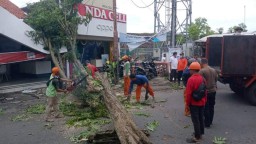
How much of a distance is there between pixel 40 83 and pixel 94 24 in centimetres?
541

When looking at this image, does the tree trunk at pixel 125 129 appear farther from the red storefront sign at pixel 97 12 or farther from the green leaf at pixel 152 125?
the red storefront sign at pixel 97 12

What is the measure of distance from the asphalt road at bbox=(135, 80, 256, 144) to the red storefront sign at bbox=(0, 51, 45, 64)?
808 centimetres

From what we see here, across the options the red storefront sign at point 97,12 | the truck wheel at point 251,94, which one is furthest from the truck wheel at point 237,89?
the red storefront sign at point 97,12

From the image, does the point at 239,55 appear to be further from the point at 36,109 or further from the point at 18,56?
the point at 18,56

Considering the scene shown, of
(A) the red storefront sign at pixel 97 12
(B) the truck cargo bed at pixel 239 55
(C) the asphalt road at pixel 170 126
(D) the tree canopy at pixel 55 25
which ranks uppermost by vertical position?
(A) the red storefront sign at pixel 97 12

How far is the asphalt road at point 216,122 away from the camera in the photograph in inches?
261

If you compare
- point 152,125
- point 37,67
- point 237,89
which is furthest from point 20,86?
point 237,89

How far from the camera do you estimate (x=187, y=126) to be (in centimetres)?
759

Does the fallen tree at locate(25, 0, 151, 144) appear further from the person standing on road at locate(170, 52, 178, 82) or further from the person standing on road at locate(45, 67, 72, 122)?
the person standing on road at locate(170, 52, 178, 82)

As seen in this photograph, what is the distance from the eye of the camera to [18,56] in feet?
49.3

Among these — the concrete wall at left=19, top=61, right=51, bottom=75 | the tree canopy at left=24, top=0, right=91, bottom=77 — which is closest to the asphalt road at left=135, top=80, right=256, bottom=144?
the tree canopy at left=24, top=0, right=91, bottom=77

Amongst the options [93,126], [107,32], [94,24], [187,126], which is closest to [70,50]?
[94,24]

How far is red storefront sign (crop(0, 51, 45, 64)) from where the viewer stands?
14.3 m

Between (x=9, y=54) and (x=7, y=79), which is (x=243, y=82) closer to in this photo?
(x=9, y=54)
